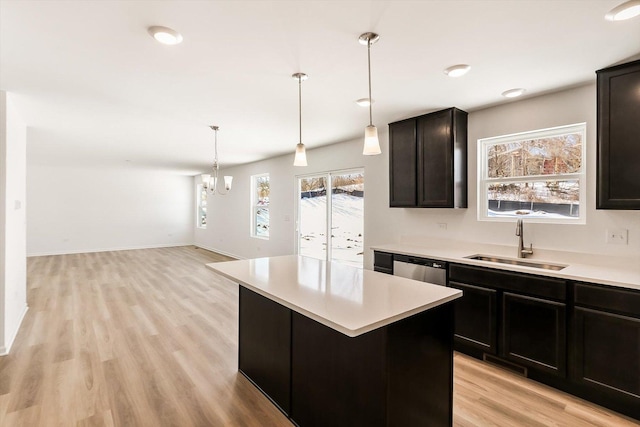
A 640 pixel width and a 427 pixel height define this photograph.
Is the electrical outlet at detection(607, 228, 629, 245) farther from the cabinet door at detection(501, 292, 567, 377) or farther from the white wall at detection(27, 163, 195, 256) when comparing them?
the white wall at detection(27, 163, 195, 256)

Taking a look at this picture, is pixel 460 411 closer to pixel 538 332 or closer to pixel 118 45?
pixel 538 332

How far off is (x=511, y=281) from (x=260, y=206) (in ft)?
18.5

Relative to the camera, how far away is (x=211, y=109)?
3.43 meters

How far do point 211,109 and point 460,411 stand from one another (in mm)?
3575

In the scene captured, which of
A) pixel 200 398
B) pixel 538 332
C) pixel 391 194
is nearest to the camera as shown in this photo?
pixel 200 398

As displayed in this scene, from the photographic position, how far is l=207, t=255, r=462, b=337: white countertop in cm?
143

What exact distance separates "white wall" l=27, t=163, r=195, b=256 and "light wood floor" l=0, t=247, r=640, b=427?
5.08 metres

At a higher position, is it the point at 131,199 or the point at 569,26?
the point at 569,26

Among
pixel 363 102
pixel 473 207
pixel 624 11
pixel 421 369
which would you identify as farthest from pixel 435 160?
pixel 421 369

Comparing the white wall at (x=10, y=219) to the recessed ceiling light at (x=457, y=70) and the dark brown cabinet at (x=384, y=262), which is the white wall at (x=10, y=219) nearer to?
the dark brown cabinet at (x=384, y=262)

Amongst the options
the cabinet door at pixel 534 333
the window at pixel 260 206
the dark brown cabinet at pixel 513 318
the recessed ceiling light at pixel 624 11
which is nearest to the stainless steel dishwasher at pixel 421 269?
the dark brown cabinet at pixel 513 318

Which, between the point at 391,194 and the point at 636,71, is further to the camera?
the point at 391,194

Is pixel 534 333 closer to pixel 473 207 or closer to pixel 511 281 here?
pixel 511 281

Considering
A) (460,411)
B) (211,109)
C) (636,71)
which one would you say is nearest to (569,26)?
(636,71)
